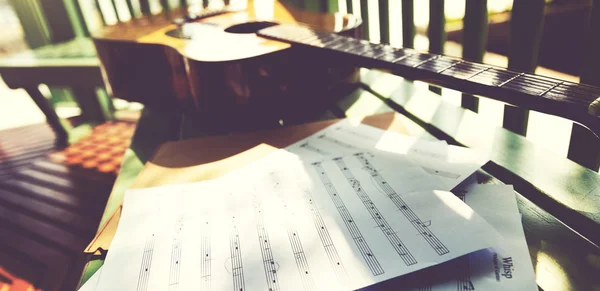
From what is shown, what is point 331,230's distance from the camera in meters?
0.37

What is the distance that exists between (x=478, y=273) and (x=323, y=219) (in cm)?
16

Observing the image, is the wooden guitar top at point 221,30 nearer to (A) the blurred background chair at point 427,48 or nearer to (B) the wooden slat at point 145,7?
(A) the blurred background chair at point 427,48

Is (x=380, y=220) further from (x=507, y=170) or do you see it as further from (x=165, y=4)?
(x=165, y=4)

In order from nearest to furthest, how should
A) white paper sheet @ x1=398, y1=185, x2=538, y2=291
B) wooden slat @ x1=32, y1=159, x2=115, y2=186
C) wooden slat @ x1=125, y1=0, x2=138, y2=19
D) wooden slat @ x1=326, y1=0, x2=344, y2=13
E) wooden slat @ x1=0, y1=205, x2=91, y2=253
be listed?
white paper sheet @ x1=398, y1=185, x2=538, y2=291 → wooden slat @ x1=0, y1=205, x2=91, y2=253 → wooden slat @ x1=32, y1=159, x2=115, y2=186 → wooden slat @ x1=326, y1=0, x2=344, y2=13 → wooden slat @ x1=125, y1=0, x2=138, y2=19

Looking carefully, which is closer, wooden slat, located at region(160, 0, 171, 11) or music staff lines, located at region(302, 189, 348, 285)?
music staff lines, located at region(302, 189, 348, 285)

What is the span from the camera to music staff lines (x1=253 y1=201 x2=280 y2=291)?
1.06ft

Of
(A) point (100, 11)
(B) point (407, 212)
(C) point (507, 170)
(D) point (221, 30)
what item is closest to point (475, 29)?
(C) point (507, 170)

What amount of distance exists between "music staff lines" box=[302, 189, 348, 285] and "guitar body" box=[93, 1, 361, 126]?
0.96ft

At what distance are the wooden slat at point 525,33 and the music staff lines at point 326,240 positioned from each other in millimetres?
431

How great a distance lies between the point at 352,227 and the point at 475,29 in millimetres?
516

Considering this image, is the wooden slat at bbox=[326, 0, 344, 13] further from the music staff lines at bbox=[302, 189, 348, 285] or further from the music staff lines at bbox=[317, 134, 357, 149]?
the music staff lines at bbox=[302, 189, 348, 285]

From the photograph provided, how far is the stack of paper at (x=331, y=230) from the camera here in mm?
322

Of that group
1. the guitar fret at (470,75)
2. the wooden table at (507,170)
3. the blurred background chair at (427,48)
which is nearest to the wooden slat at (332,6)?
the blurred background chair at (427,48)

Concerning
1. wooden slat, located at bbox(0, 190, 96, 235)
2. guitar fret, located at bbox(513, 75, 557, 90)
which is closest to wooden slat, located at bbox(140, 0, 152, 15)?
wooden slat, located at bbox(0, 190, 96, 235)
